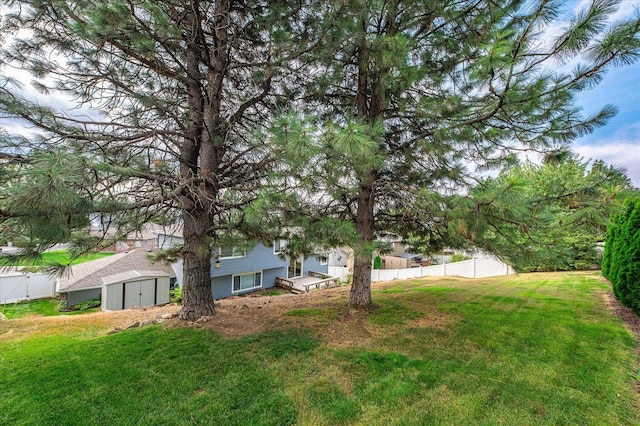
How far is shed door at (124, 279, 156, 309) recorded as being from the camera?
37.3 feet

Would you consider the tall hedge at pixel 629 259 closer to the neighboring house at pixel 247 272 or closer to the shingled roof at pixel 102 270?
the neighboring house at pixel 247 272

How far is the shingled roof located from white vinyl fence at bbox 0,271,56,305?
118 centimetres

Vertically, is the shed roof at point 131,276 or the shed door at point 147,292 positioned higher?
the shed roof at point 131,276

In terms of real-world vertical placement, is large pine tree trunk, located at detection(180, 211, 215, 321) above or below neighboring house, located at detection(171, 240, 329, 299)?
above

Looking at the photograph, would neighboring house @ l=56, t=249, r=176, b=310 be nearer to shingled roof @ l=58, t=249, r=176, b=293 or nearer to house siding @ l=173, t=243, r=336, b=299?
shingled roof @ l=58, t=249, r=176, b=293

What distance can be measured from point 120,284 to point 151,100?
33.0ft

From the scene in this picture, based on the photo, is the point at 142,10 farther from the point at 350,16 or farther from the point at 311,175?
the point at 311,175

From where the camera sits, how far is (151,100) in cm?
456

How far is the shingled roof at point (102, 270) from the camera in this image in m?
12.2

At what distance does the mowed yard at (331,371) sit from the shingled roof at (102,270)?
810 centimetres

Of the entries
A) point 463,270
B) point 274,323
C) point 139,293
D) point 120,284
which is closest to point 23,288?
point 120,284

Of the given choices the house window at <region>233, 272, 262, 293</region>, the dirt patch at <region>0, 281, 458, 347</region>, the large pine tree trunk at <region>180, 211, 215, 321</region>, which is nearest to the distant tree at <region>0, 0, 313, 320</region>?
the large pine tree trunk at <region>180, 211, 215, 321</region>

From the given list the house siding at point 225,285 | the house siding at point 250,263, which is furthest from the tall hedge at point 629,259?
the house siding at point 225,285

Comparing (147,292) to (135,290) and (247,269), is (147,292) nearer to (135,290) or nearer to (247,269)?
(135,290)
